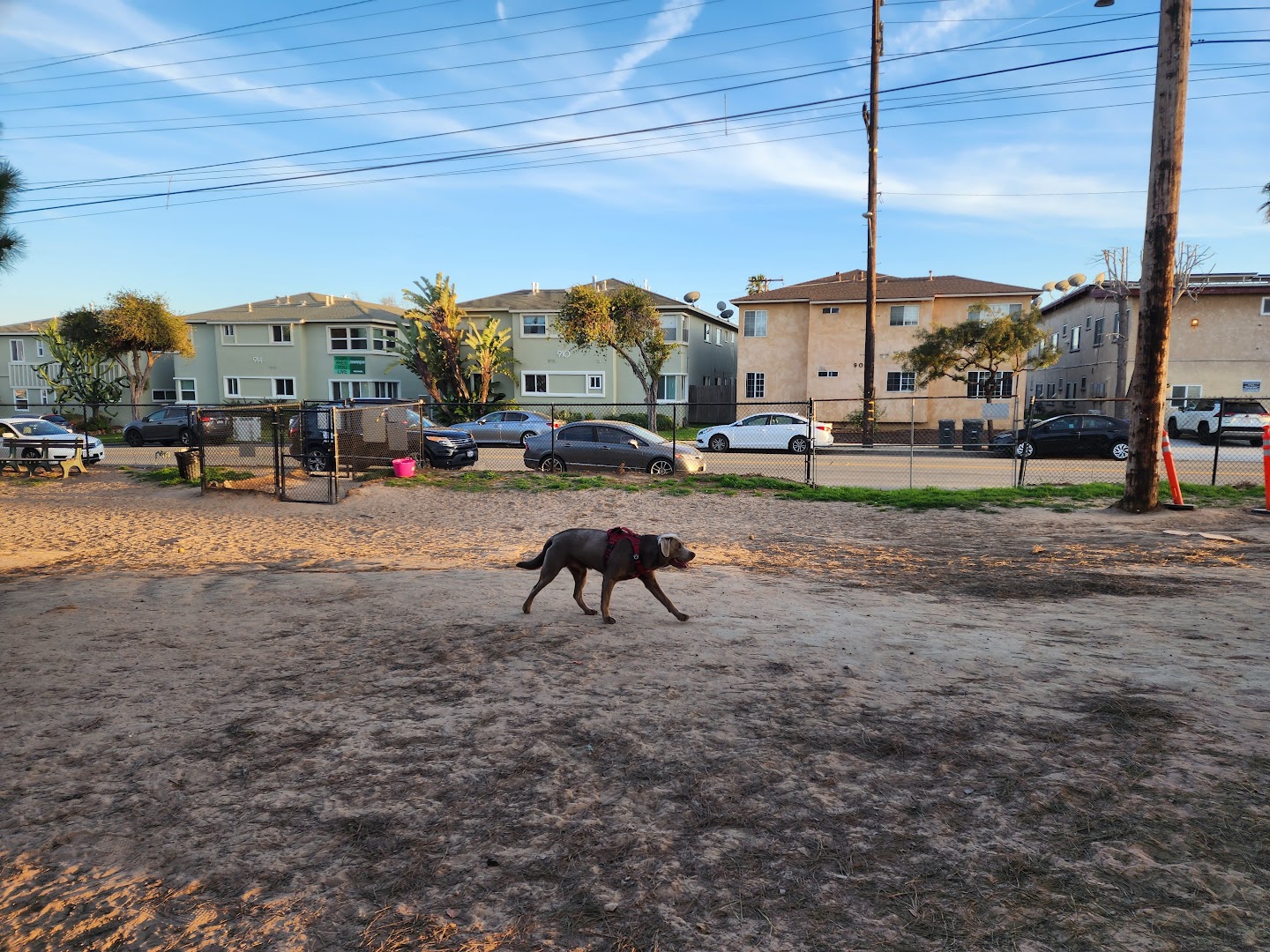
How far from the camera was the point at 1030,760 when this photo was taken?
3.86 metres

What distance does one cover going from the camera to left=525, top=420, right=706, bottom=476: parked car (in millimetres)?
18312

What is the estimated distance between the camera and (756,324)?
4041 cm

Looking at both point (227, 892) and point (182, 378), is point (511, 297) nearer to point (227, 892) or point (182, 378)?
point (182, 378)

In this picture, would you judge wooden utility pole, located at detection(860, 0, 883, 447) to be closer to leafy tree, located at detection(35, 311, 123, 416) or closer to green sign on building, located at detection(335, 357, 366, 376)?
green sign on building, located at detection(335, 357, 366, 376)

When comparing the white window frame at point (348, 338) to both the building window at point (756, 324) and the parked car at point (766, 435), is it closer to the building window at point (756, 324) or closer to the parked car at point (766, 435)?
the building window at point (756, 324)

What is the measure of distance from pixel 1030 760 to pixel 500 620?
13.8ft

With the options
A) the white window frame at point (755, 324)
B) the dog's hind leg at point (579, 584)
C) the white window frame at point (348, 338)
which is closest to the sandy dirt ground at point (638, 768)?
the dog's hind leg at point (579, 584)

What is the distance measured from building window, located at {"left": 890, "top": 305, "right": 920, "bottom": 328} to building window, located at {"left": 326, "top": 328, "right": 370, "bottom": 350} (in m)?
29.4

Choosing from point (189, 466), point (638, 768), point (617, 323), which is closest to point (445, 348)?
point (617, 323)

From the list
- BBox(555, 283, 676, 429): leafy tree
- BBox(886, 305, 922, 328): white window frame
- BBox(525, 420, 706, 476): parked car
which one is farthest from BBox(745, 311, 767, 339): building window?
BBox(525, 420, 706, 476): parked car

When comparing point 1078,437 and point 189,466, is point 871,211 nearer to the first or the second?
point 1078,437

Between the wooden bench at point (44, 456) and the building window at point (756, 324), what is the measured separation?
29.8 metres

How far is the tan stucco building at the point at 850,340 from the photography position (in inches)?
1478

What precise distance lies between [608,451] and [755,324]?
79.3ft
